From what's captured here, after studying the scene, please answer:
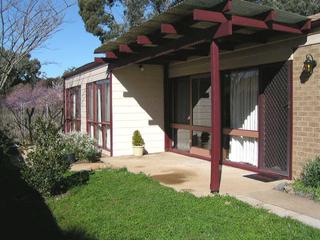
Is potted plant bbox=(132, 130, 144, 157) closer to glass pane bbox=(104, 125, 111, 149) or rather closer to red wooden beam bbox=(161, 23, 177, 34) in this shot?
glass pane bbox=(104, 125, 111, 149)

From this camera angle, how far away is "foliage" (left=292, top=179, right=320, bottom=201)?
6395mm

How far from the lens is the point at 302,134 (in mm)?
7566

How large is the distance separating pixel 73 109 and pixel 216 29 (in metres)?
11.2

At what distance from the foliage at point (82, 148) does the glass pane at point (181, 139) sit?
7.72 feet

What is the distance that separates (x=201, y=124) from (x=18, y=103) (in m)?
11.8

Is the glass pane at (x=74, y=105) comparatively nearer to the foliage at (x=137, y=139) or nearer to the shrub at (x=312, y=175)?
the foliage at (x=137, y=139)

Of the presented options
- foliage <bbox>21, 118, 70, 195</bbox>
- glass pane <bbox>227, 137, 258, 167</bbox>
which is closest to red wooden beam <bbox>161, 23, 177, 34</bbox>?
foliage <bbox>21, 118, 70, 195</bbox>

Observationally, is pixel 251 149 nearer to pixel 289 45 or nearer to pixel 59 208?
pixel 289 45

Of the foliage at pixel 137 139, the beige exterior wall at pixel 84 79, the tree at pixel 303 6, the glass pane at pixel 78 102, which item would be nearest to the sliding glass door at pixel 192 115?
the foliage at pixel 137 139

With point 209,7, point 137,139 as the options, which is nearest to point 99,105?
point 137,139

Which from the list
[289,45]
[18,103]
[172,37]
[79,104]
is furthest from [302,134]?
[18,103]

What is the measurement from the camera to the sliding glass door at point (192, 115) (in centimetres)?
1098

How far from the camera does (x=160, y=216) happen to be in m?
5.68

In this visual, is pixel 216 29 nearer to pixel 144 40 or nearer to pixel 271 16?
pixel 271 16
